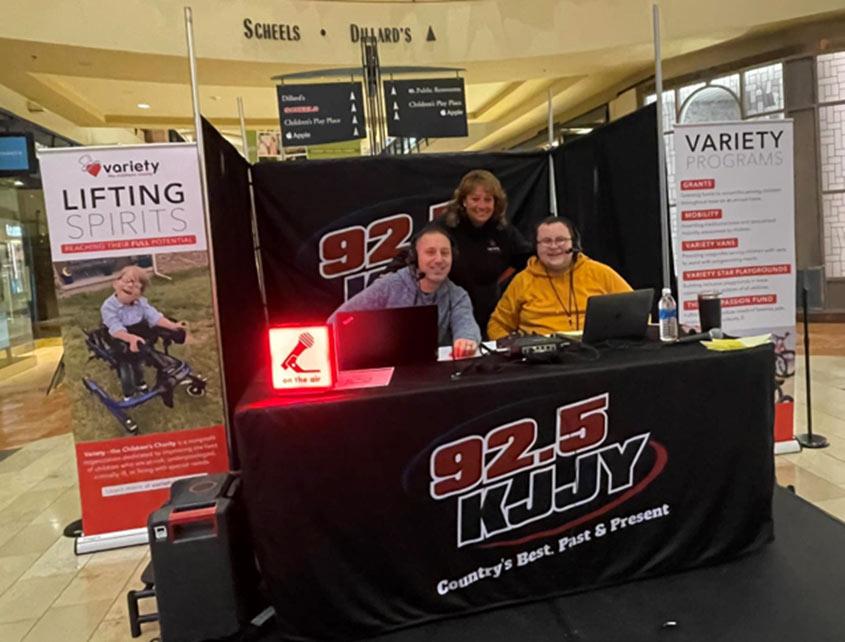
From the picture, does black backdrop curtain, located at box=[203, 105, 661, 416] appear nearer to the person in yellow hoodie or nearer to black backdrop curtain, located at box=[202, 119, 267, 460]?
black backdrop curtain, located at box=[202, 119, 267, 460]

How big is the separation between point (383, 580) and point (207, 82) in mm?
6803

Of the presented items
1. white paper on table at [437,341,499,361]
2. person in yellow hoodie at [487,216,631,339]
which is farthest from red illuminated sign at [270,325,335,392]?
person in yellow hoodie at [487,216,631,339]

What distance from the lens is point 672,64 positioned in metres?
7.77

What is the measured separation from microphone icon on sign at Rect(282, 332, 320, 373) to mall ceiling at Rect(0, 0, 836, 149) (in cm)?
410

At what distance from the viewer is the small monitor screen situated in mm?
6938

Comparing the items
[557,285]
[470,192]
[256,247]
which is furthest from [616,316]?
[256,247]

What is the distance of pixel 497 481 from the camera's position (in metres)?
1.88

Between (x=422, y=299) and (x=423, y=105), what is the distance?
2.75m

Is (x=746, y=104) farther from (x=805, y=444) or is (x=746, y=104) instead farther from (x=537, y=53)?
(x=805, y=444)

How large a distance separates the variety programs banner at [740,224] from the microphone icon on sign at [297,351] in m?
2.23

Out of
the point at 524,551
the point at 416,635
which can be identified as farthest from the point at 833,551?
the point at 416,635

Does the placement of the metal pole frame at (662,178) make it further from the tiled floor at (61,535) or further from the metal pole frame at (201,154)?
the metal pole frame at (201,154)

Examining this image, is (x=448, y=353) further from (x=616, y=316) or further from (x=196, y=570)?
(x=196, y=570)

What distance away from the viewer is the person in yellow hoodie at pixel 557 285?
2783 mm
